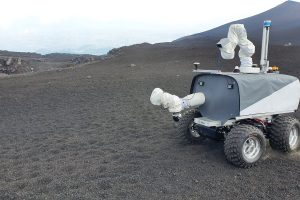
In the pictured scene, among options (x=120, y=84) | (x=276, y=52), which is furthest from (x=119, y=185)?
(x=276, y=52)

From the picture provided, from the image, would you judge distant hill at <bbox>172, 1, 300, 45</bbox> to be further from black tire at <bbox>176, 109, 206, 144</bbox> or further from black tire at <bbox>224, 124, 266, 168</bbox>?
black tire at <bbox>224, 124, 266, 168</bbox>

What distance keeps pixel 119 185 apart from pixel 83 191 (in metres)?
0.51

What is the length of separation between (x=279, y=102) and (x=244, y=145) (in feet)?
4.01

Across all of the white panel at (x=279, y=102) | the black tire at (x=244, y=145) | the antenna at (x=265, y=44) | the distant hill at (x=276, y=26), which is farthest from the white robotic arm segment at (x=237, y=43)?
the distant hill at (x=276, y=26)

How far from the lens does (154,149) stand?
7.33m

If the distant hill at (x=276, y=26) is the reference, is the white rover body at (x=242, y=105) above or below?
below

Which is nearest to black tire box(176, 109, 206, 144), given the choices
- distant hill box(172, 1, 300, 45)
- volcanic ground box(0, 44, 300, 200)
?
volcanic ground box(0, 44, 300, 200)

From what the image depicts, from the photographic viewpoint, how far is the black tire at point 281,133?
6.71 m

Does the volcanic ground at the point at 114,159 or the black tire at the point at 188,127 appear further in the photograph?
the black tire at the point at 188,127

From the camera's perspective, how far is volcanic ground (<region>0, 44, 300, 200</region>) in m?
5.37

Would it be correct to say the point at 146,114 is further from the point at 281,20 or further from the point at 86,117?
the point at 281,20

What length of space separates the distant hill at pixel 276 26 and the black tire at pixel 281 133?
28.5m

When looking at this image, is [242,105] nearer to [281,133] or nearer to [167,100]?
[281,133]

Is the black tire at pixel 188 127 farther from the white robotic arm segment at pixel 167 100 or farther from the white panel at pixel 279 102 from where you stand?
the white panel at pixel 279 102
